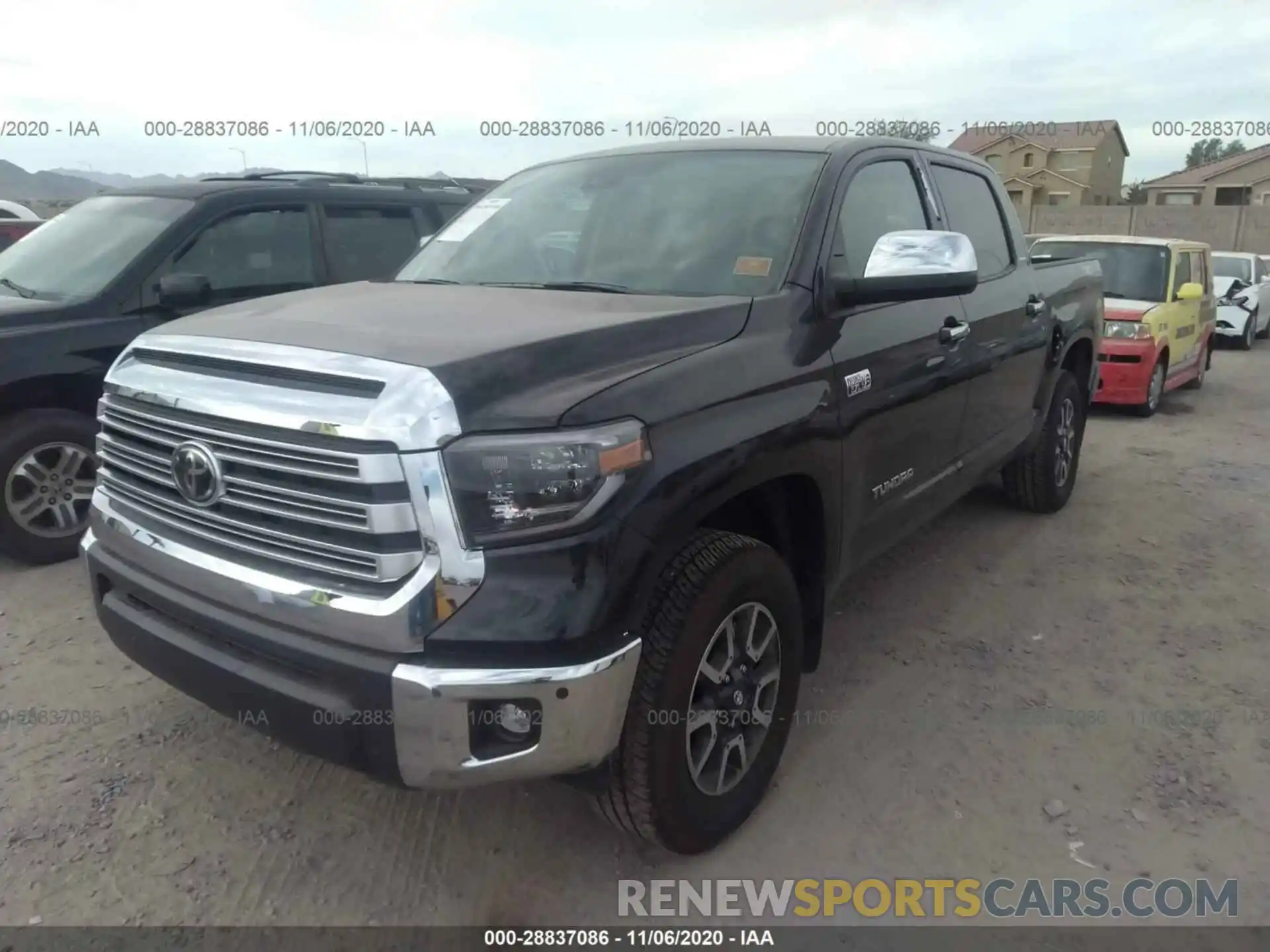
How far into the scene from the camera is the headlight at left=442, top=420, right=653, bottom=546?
1.99 meters

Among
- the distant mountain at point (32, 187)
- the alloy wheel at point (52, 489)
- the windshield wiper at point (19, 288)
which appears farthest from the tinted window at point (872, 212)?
the distant mountain at point (32, 187)

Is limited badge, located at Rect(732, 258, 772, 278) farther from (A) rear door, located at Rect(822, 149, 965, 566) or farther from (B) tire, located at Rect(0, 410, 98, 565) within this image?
(B) tire, located at Rect(0, 410, 98, 565)

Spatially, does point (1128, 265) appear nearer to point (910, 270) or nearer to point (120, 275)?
point (910, 270)

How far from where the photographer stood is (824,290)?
2.93 metres

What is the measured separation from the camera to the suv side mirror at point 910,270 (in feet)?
9.43

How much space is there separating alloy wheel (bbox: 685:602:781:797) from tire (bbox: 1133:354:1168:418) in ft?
24.5

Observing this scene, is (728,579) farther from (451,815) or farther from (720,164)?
(720,164)

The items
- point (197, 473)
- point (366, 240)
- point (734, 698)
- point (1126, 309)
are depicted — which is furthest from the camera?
point (1126, 309)

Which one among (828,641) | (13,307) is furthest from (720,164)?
(13,307)

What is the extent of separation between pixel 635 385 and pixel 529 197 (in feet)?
5.63

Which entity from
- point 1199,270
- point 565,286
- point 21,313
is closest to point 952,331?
point 565,286

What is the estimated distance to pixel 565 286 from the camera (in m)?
3.07

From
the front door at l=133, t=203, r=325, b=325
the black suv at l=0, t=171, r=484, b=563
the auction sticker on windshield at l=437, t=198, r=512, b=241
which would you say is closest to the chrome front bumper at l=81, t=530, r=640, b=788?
the auction sticker on windshield at l=437, t=198, r=512, b=241

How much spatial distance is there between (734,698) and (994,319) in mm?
2392
